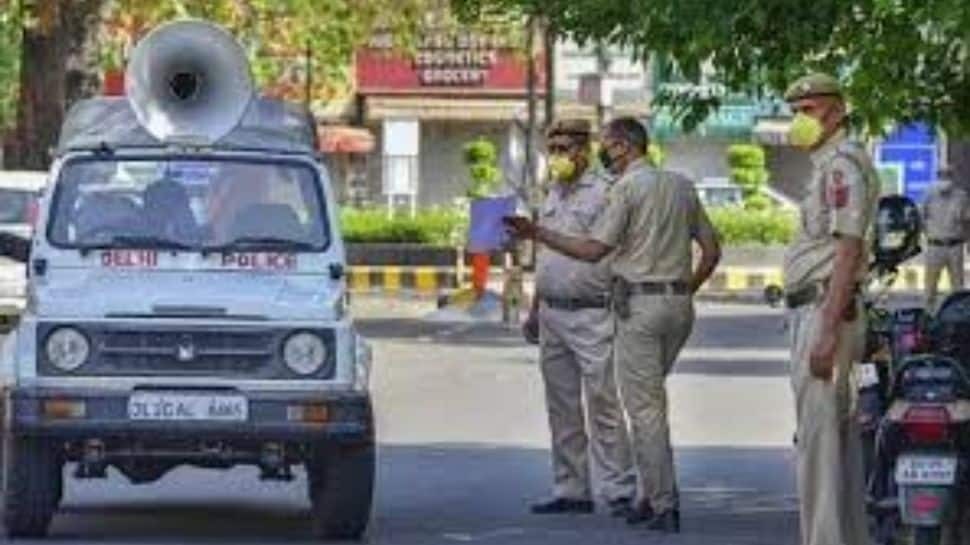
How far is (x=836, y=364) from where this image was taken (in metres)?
11.5

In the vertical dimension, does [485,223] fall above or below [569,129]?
below

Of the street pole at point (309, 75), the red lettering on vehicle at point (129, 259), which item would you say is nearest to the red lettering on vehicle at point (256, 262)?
the red lettering on vehicle at point (129, 259)

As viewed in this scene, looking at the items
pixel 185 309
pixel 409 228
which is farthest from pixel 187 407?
pixel 409 228

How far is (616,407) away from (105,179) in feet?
9.38

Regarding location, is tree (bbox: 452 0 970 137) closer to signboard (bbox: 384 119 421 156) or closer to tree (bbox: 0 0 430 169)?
tree (bbox: 0 0 430 169)

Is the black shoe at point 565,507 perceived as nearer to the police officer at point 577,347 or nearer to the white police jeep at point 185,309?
the police officer at point 577,347

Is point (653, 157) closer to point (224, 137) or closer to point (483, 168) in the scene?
point (224, 137)

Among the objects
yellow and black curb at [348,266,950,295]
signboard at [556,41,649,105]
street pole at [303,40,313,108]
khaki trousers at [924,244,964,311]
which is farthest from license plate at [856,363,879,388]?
signboard at [556,41,649,105]

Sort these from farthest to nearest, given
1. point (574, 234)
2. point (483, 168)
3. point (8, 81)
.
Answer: point (8, 81)
point (483, 168)
point (574, 234)

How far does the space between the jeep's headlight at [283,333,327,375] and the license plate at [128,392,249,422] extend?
30 centimetres

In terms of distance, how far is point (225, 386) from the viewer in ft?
44.2

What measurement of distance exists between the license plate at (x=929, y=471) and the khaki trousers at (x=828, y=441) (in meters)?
0.71

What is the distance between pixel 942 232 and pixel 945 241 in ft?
1.68

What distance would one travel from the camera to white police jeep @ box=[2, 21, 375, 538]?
1338 cm
